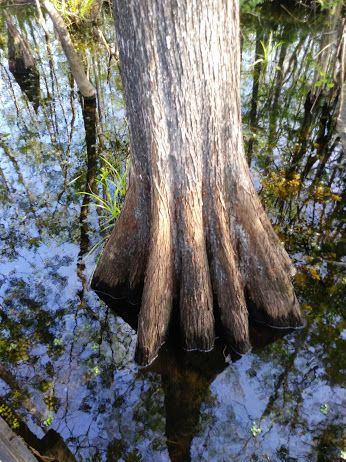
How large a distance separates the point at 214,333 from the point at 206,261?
0.60 metres

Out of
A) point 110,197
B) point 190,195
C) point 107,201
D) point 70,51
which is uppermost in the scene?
point 70,51

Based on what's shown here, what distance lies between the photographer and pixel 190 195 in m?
2.48

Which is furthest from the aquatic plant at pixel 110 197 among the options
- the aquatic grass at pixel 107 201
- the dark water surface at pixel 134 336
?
the dark water surface at pixel 134 336

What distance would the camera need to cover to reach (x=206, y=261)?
2.67 meters

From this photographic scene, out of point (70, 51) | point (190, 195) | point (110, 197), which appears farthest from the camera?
point (70, 51)

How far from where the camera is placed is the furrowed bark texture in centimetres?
205

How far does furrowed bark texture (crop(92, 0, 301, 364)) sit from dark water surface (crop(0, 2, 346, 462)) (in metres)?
0.25

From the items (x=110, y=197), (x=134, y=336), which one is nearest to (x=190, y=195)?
(x=134, y=336)

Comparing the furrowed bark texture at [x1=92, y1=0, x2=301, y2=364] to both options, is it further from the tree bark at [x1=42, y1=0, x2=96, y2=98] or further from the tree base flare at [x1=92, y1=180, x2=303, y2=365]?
the tree bark at [x1=42, y1=0, x2=96, y2=98]

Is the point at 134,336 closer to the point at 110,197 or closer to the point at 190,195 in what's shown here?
the point at 190,195

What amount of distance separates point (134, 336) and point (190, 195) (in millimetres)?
1256

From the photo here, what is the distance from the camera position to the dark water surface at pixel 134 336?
242 centimetres

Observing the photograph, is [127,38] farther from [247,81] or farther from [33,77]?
[33,77]

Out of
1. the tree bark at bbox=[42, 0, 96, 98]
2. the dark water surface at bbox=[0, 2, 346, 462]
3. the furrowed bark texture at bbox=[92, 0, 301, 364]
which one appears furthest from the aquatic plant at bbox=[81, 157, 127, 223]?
the tree bark at bbox=[42, 0, 96, 98]
